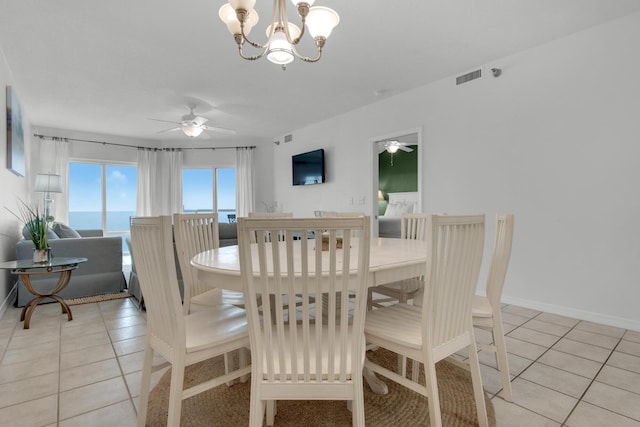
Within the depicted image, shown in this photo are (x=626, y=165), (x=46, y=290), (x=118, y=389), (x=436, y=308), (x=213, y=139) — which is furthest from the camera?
(x=213, y=139)

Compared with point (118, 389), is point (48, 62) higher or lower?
higher

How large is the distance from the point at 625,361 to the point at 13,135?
5686 millimetres

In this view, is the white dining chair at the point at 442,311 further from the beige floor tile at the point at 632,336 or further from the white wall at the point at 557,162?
the white wall at the point at 557,162

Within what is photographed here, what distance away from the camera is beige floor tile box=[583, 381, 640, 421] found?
5.10ft

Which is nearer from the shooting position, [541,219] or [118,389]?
[118,389]

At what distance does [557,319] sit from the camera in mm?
2867

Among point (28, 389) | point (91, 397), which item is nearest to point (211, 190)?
point (28, 389)

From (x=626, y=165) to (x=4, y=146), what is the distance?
5.65 metres

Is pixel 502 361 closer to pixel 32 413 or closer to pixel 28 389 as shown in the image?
pixel 32 413

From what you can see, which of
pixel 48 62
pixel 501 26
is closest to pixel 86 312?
pixel 48 62

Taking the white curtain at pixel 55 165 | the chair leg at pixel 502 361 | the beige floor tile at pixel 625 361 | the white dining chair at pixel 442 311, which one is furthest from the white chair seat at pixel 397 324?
the white curtain at pixel 55 165

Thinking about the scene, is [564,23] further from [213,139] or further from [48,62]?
[213,139]

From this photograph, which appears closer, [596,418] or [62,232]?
[596,418]

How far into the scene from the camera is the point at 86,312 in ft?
10.1
